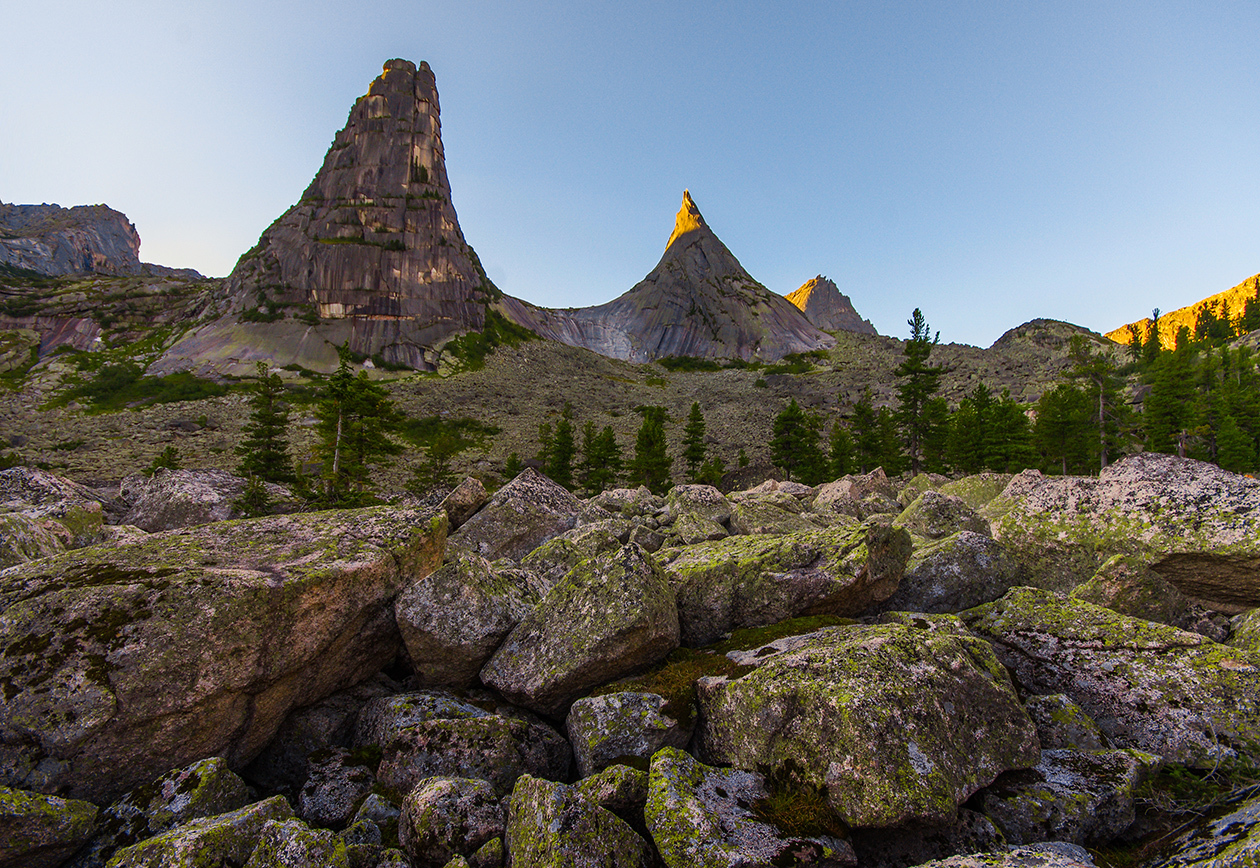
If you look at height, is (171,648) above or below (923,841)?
→ above

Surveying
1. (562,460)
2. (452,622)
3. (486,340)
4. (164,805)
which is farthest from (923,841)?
(486,340)

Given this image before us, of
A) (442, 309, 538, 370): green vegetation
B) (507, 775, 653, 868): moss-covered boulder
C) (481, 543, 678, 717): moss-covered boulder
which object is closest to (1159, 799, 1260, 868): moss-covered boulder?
(507, 775, 653, 868): moss-covered boulder

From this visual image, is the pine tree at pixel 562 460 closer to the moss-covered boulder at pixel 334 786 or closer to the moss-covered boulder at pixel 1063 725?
the moss-covered boulder at pixel 334 786

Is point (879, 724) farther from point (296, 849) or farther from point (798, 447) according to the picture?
point (798, 447)

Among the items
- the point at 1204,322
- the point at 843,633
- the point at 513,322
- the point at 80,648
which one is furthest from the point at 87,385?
the point at 1204,322

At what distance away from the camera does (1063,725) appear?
21.2 feet

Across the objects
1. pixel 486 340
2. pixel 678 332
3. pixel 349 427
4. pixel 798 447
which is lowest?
pixel 798 447

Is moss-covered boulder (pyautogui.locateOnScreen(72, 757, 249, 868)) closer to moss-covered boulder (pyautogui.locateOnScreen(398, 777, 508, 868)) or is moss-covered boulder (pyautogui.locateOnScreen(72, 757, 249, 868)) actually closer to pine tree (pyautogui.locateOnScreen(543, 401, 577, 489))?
moss-covered boulder (pyautogui.locateOnScreen(398, 777, 508, 868))

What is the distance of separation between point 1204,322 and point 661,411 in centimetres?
19619

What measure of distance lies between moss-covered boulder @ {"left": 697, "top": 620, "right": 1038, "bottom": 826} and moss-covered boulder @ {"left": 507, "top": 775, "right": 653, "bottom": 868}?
1650 millimetres

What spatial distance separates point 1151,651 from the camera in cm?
724

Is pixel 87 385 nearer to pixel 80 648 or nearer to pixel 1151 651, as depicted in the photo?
pixel 80 648

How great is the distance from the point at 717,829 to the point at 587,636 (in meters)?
2.95

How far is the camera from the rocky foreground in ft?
16.3
